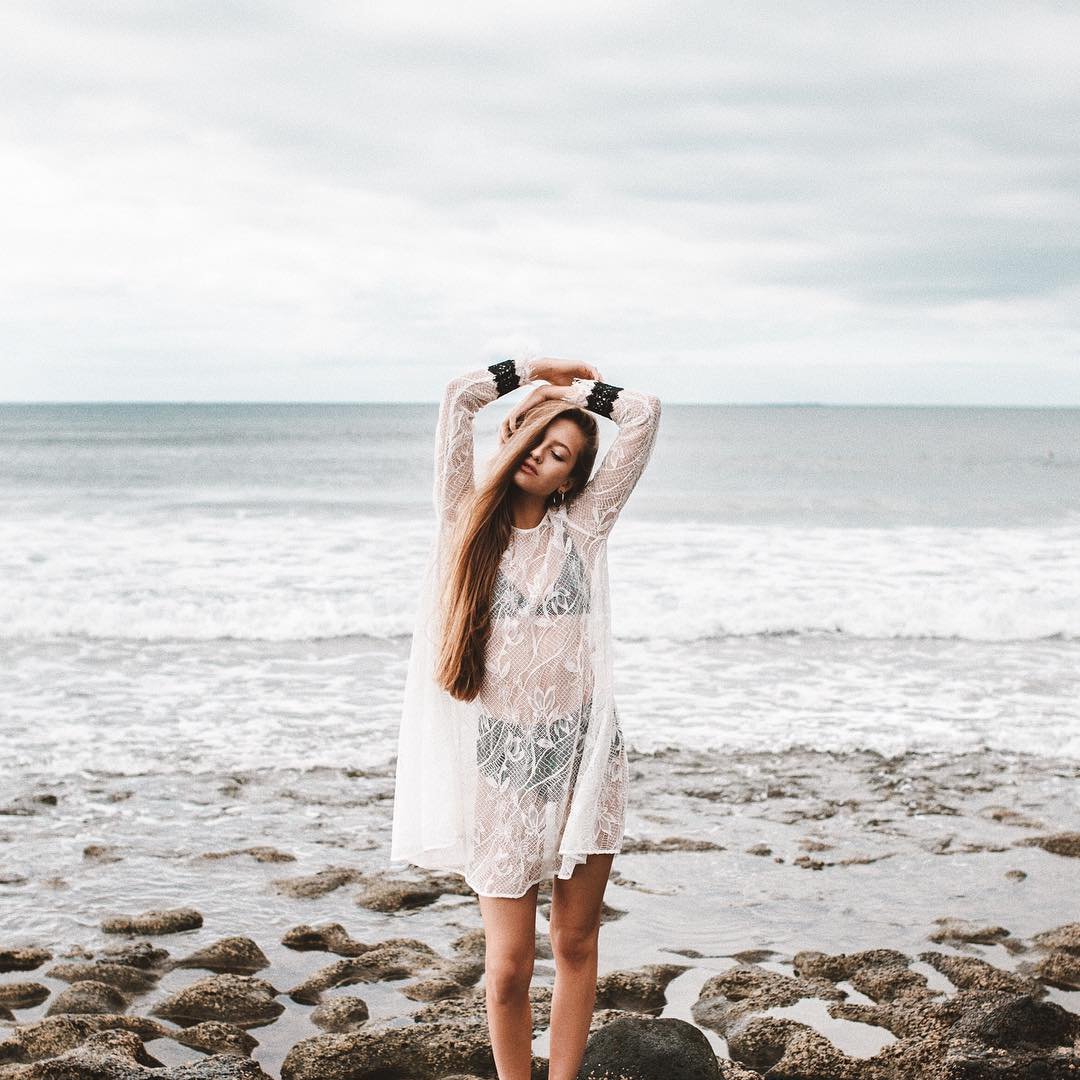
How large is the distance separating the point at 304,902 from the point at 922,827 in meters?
3.42

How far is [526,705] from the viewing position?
3.22m

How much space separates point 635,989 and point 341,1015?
3.67ft

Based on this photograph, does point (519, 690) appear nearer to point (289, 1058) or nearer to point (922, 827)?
point (289, 1058)

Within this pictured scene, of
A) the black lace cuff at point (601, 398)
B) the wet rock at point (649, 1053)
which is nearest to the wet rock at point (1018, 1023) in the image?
the wet rock at point (649, 1053)

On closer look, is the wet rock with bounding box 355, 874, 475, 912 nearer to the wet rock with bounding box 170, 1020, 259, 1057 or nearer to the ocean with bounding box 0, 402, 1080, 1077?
the ocean with bounding box 0, 402, 1080, 1077

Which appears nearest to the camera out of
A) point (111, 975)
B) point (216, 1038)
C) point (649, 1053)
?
point (649, 1053)

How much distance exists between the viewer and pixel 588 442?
333 centimetres

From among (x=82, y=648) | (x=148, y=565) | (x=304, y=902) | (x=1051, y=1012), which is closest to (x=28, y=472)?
(x=148, y=565)

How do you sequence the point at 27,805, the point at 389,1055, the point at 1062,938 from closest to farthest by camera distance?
the point at 389,1055
the point at 1062,938
the point at 27,805

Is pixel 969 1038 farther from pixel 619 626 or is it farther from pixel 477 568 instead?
pixel 619 626

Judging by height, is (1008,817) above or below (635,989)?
above

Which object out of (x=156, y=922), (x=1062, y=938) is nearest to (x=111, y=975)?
(x=156, y=922)

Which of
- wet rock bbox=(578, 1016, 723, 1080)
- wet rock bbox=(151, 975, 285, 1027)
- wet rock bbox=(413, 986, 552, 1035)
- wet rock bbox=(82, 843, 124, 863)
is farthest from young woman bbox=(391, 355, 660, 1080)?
wet rock bbox=(82, 843, 124, 863)

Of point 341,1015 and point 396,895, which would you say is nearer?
point 341,1015
